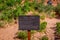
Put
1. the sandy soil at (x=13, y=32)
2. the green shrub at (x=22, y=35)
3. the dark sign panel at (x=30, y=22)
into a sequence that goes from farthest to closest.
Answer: the sandy soil at (x=13, y=32)
the green shrub at (x=22, y=35)
the dark sign panel at (x=30, y=22)

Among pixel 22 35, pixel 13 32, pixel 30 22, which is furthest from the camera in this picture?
pixel 13 32

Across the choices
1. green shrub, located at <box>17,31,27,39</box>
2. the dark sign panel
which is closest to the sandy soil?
green shrub, located at <box>17,31,27,39</box>

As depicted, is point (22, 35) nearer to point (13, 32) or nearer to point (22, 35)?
point (22, 35)

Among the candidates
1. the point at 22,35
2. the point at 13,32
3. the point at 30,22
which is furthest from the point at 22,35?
the point at 30,22

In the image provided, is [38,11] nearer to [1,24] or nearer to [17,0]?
[17,0]

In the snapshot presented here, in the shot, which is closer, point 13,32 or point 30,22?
point 30,22

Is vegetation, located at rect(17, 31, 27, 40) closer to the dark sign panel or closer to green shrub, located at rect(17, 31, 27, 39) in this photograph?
green shrub, located at rect(17, 31, 27, 39)

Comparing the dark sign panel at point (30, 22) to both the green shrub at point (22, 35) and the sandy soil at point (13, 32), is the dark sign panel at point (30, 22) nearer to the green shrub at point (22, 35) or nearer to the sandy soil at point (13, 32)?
the green shrub at point (22, 35)

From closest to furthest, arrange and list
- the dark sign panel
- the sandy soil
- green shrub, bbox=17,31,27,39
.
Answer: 1. the dark sign panel
2. green shrub, bbox=17,31,27,39
3. the sandy soil

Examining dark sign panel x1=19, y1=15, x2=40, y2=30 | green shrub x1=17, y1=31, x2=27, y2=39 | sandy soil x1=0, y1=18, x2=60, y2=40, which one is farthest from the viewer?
sandy soil x1=0, y1=18, x2=60, y2=40

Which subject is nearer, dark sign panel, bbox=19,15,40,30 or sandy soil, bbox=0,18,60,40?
dark sign panel, bbox=19,15,40,30

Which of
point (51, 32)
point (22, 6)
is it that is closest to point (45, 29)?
point (51, 32)

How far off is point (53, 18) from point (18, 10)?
152 cm

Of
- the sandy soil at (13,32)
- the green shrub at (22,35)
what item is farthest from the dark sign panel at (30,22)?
the sandy soil at (13,32)
